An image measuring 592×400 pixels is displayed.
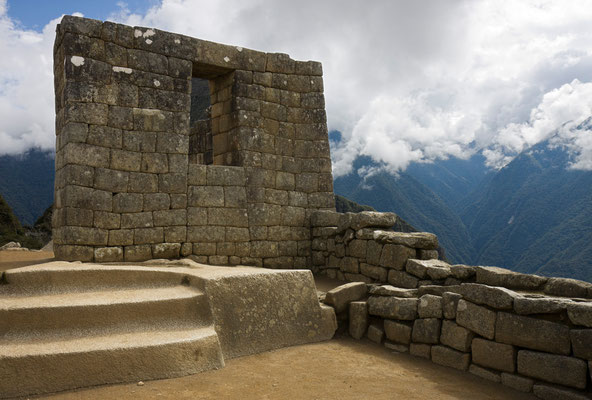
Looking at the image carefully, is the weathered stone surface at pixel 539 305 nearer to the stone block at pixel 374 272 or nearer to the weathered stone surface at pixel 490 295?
the weathered stone surface at pixel 490 295

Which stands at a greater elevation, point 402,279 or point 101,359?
point 402,279

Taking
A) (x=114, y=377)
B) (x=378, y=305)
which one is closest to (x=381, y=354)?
(x=378, y=305)

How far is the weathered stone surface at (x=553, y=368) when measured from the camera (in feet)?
12.2

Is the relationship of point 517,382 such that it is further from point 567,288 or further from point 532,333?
point 567,288

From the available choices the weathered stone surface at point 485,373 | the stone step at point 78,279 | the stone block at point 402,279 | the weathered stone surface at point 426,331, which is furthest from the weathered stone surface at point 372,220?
the stone step at point 78,279

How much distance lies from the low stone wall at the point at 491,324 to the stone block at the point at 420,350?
0.01m

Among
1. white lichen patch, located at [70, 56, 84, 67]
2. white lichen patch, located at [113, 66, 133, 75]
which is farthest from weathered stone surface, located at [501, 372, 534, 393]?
white lichen patch, located at [70, 56, 84, 67]

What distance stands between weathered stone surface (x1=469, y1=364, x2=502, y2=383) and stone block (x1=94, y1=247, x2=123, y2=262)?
17.3 ft

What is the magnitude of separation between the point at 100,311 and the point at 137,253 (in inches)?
119

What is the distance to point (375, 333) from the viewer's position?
18.4 feet

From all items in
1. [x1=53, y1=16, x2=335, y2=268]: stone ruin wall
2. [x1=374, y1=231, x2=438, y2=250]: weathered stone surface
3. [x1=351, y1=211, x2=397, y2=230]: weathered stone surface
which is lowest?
[x1=374, y1=231, x2=438, y2=250]: weathered stone surface

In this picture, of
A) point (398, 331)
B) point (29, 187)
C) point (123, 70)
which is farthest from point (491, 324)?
point (29, 187)

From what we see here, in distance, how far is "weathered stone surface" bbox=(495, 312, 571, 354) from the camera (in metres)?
3.90

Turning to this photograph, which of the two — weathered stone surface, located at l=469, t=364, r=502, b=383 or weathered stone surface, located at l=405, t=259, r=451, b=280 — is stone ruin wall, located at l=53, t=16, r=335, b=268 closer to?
weathered stone surface, located at l=405, t=259, r=451, b=280
